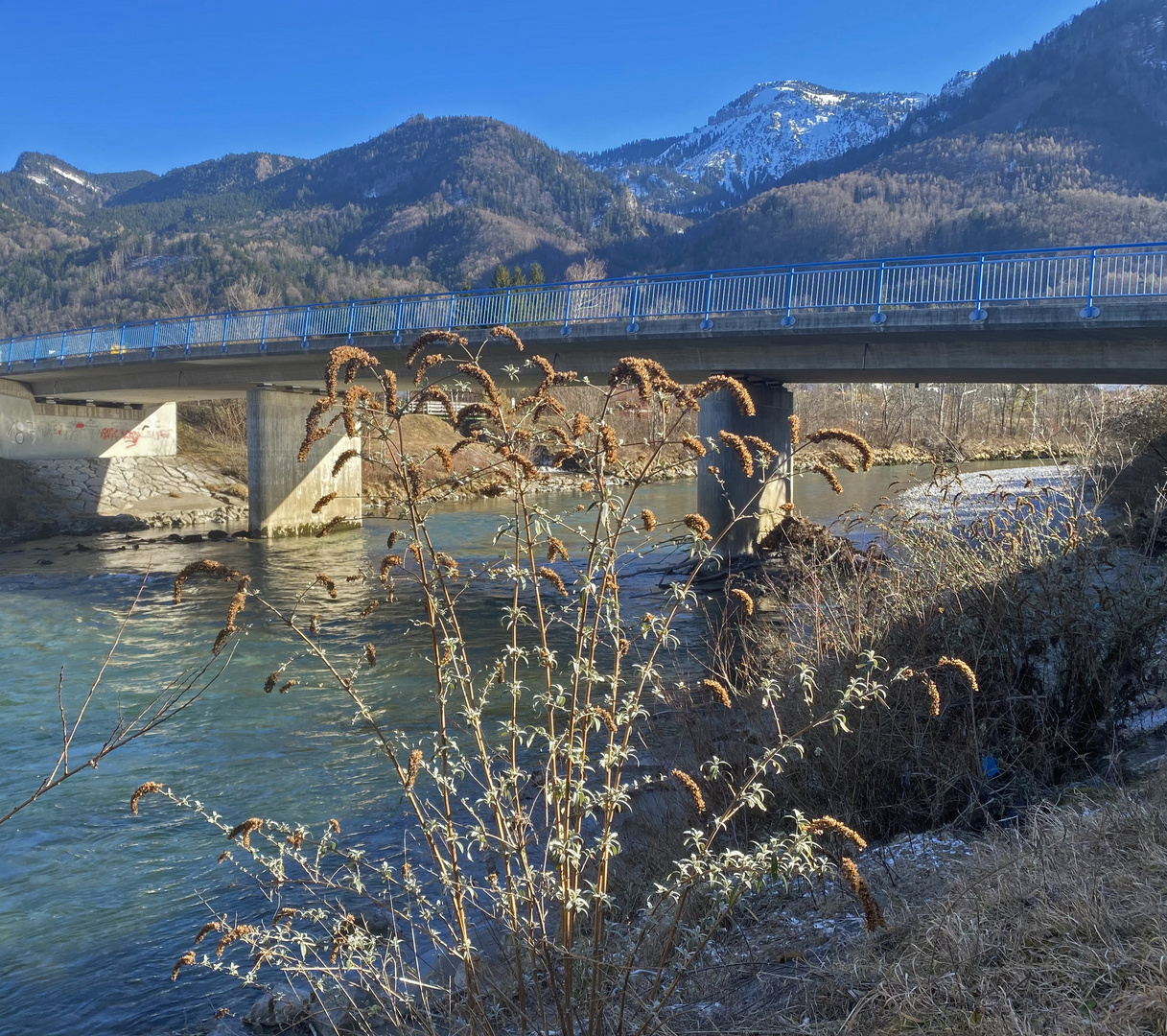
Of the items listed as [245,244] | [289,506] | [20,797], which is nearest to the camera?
[20,797]

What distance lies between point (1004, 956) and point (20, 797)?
918cm

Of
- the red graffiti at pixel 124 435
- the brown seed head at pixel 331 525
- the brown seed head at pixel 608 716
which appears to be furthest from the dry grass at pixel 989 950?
the red graffiti at pixel 124 435

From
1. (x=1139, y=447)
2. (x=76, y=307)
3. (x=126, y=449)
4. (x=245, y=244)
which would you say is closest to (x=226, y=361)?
(x=126, y=449)

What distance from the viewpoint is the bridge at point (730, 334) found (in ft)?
66.1

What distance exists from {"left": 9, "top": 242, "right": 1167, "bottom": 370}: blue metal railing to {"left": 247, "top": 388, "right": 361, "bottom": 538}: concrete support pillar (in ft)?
9.94

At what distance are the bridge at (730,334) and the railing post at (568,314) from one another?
69 millimetres

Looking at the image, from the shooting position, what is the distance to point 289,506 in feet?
114

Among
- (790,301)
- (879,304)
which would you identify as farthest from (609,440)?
(790,301)

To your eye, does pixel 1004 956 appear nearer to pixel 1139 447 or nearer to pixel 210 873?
pixel 210 873

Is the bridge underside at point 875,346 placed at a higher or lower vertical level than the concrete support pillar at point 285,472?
higher

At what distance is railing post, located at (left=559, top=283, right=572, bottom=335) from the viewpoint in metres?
26.5

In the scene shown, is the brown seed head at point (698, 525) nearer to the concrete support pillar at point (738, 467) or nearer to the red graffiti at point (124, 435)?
the concrete support pillar at point (738, 467)

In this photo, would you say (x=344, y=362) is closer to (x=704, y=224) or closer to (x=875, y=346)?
(x=875, y=346)

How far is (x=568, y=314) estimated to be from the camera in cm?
2666
